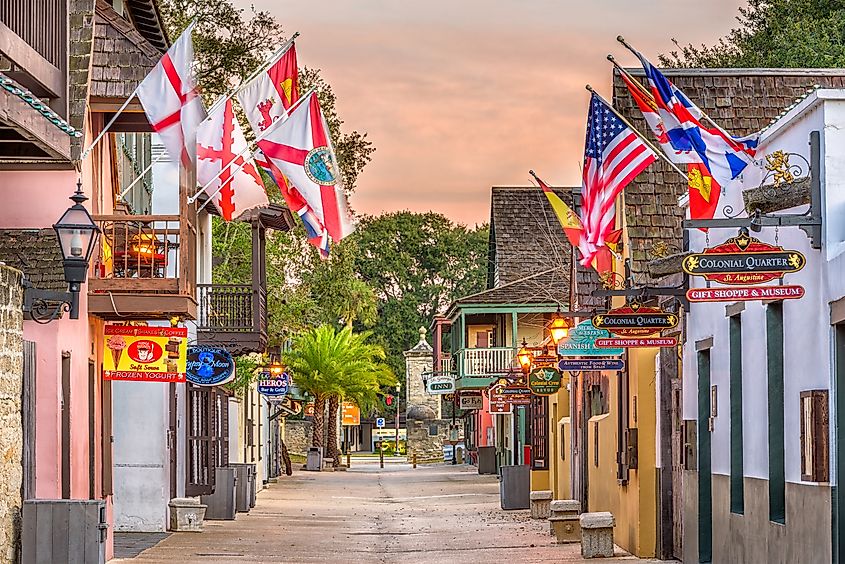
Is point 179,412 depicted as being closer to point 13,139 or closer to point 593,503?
point 593,503

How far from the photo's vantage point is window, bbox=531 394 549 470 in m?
36.7

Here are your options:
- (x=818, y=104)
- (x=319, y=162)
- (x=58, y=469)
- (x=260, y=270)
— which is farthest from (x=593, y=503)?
(x=818, y=104)

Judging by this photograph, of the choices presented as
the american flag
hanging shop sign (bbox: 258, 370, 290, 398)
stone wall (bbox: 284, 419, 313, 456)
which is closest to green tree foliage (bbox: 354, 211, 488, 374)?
stone wall (bbox: 284, 419, 313, 456)

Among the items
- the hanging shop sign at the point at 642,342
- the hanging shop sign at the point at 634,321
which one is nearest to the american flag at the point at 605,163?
the hanging shop sign at the point at 634,321

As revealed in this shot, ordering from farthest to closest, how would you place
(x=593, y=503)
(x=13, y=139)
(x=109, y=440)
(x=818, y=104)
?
(x=593, y=503) < (x=109, y=440) < (x=13, y=139) < (x=818, y=104)

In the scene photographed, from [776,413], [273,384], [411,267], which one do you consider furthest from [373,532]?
[411,267]

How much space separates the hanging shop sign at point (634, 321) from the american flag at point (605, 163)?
1.56 metres

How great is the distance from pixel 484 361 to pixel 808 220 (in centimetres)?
4114

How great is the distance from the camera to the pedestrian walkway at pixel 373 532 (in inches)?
873

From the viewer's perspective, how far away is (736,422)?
661 inches

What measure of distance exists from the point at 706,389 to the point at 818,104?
6202 millimetres

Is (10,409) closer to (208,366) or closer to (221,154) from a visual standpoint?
(221,154)

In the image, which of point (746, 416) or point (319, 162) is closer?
point (746, 416)

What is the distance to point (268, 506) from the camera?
120 feet
